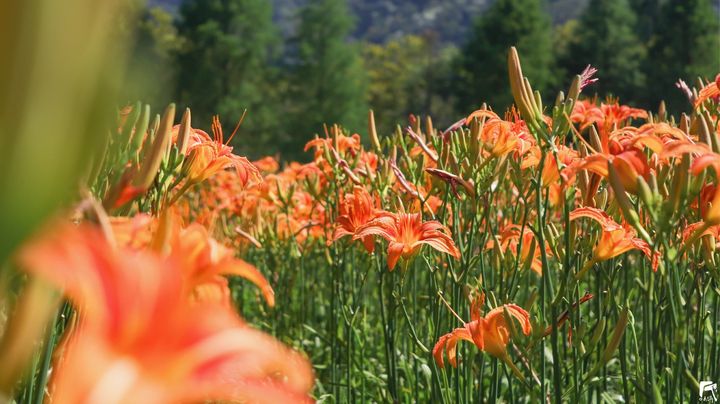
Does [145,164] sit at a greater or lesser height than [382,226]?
lesser

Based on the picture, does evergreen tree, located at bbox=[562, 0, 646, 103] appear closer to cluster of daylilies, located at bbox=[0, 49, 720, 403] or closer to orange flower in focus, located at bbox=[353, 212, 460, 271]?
cluster of daylilies, located at bbox=[0, 49, 720, 403]

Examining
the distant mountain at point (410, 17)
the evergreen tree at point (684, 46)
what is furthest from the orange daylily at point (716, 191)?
the distant mountain at point (410, 17)

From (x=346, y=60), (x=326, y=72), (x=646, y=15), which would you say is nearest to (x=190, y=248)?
(x=326, y=72)

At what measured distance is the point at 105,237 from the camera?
21.1 inches

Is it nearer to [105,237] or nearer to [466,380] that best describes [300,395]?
[105,237]

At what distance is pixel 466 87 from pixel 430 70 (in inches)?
506

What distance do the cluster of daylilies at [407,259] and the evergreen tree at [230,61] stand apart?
20.7 m

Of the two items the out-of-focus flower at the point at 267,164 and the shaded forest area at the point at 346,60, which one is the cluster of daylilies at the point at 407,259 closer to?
the out-of-focus flower at the point at 267,164

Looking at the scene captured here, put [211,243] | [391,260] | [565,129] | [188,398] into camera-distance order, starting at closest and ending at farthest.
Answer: [188,398] → [211,243] → [565,129] → [391,260]

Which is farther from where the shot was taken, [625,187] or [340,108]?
[340,108]

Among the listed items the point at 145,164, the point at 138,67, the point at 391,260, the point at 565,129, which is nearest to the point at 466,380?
the point at 391,260

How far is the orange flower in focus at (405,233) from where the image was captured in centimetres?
177

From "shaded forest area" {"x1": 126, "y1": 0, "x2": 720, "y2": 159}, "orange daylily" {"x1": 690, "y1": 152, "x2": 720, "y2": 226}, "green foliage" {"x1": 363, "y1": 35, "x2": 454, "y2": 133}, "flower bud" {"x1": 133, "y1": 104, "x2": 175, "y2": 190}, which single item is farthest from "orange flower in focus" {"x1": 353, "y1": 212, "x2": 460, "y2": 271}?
"green foliage" {"x1": 363, "y1": 35, "x2": 454, "y2": 133}

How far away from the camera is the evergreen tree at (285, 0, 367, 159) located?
84.1 ft
